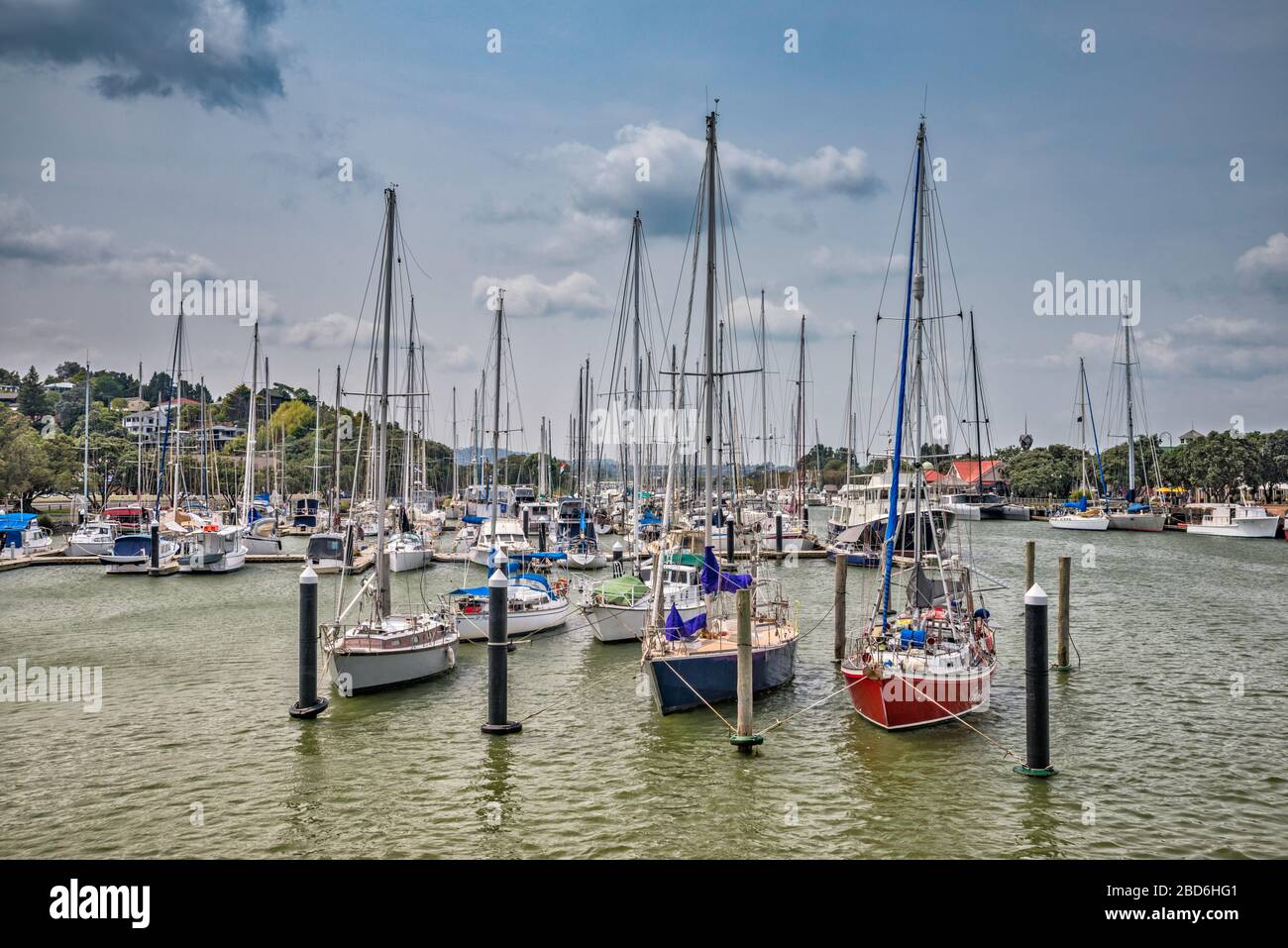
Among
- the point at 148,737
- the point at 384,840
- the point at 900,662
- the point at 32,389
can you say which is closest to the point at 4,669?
the point at 148,737

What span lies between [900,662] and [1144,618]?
2313 centimetres

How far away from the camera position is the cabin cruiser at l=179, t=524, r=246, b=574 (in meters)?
51.8

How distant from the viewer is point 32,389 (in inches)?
5089

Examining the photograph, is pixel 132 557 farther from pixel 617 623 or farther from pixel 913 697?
pixel 913 697

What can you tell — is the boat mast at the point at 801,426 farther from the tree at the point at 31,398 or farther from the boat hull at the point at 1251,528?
the tree at the point at 31,398

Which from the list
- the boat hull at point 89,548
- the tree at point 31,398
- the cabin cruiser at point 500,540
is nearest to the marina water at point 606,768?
the cabin cruiser at point 500,540

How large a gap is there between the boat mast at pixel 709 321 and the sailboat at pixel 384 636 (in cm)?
827

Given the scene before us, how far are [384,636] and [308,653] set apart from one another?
11.5 feet

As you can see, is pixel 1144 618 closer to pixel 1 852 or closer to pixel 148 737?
pixel 148 737

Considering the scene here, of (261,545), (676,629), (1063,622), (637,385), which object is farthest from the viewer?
(261,545)

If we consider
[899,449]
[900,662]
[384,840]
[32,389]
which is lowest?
[384,840]

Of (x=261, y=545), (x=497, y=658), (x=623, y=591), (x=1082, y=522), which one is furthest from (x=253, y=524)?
(x=1082, y=522)

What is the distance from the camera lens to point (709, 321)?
82.5 feet

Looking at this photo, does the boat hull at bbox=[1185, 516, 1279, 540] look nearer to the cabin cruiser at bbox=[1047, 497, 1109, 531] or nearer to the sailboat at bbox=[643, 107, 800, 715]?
the cabin cruiser at bbox=[1047, 497, 1109, 531]
